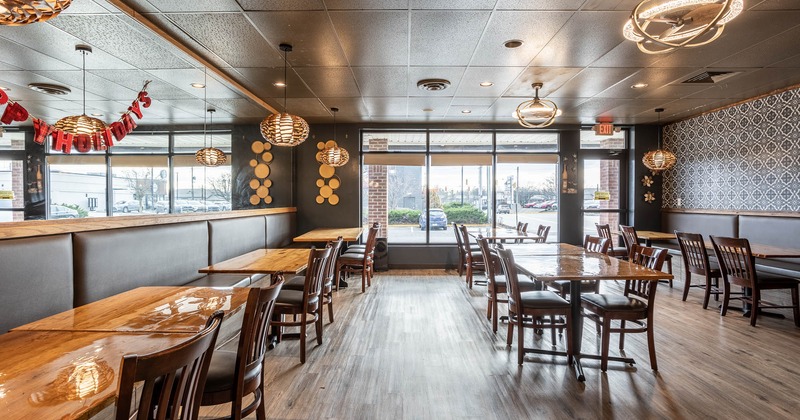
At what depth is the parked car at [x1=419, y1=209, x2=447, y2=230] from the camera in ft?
25.3

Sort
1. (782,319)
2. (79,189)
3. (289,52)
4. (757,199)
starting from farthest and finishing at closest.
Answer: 1. (79,189)
2. (757,199)
3. (782,319)
4. (289,52)

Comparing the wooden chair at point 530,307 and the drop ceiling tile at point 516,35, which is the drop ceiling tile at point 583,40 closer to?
the drop ceiling tile at point 516,35

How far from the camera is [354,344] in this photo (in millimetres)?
3561

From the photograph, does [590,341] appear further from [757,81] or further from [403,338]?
[757,81]

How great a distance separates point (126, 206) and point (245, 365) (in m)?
8.38

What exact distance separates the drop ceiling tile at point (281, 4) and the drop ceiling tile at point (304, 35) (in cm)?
8

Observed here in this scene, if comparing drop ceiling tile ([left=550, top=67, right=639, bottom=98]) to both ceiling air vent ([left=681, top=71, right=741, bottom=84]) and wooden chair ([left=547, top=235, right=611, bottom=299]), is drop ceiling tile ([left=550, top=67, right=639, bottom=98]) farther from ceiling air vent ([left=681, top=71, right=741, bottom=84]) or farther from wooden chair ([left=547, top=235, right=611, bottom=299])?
wooden chair ([left=547, top=235, right=611, bottom=299])

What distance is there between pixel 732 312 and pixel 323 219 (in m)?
6.43

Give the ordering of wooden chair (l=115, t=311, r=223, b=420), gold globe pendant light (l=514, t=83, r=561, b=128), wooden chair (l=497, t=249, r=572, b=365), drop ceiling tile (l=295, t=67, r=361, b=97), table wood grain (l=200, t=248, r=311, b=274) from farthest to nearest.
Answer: drop ceiling tile (l=295, t=67, r=361, b=97) → gold globe pendant light (l=514, t=83, r=561, b=128) → table wood grain (l=200, t=248, r=311, b=274) → wooden chair (l=497, t=249, r=572, b=365) → wooden chair (l=115, t=311, r=223, b=420)

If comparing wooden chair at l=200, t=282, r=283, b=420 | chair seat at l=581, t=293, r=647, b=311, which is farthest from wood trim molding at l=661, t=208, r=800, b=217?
→ wooden chair at l=200, t=282, r=283, b=420

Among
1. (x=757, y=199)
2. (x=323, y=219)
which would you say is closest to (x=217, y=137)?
(x=323, y=219)

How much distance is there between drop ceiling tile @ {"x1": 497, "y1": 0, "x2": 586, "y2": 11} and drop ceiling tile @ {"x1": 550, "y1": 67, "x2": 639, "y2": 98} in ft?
5.38

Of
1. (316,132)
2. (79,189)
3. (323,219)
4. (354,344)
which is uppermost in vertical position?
(316,132)

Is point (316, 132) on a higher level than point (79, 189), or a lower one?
higher
